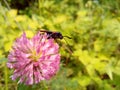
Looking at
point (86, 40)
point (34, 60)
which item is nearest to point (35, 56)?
point (34, 60)

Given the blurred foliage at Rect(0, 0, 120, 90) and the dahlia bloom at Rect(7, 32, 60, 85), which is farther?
the blurred foliage at Rect(0, 0, 120, 90)

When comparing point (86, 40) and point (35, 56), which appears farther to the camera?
point (86, 40)

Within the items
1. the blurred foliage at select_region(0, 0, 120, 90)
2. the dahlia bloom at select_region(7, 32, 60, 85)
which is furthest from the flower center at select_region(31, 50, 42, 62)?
the blurred foliage at select_region(0, 0, 120, 90)

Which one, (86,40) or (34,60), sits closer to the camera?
(34,60)

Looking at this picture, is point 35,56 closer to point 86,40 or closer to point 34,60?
point 34,60

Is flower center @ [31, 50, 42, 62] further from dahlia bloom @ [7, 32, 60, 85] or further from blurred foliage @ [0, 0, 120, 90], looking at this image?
blurred foliage @ [0, 0, 120, 90]

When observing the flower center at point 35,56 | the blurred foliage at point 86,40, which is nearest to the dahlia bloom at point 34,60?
the flower center at point 35,56

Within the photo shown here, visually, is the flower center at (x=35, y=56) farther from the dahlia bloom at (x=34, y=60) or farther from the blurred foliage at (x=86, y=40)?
the blurred foliage at (x=86, y=40)

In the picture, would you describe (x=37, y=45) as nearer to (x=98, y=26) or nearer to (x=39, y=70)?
(x=39, y=70)

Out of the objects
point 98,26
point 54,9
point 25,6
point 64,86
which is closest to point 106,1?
point 54,9
